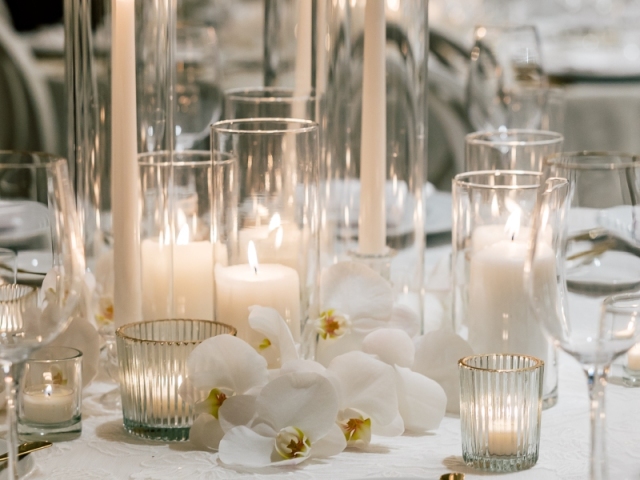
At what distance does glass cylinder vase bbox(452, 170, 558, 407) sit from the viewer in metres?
0.97

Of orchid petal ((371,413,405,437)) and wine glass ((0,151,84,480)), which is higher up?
wine glass ((0,151,84,480))

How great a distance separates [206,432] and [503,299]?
0.32m

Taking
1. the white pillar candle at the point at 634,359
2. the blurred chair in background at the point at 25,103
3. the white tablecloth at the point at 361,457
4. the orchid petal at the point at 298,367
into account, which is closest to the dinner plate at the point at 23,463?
the white tablecloth at the point at 361,457

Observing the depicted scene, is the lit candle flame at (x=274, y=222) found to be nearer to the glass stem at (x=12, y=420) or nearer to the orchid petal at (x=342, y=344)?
the orchid petal at (x=342, y=344)

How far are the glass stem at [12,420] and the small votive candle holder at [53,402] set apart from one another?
0.16m

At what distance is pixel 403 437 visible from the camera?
89cm

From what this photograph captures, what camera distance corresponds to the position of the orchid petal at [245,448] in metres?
0.80

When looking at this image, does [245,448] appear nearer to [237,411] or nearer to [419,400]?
[237,411]

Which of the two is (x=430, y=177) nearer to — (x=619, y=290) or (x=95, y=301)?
(x=95, y=301)

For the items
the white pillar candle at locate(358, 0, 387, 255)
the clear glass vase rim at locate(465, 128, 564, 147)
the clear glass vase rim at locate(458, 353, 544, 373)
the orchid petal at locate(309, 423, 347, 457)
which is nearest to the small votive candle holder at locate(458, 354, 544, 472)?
the clear glass vase rim at locate(458, 353, 544, 373)

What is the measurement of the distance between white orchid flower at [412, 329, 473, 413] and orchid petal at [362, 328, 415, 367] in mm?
15

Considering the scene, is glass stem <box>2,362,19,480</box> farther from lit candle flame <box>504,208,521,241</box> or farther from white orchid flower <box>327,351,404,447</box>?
lit candle flame <box>504,208,521,241</box>

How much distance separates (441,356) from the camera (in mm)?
939

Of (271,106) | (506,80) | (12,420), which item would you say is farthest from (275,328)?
(506,80)
